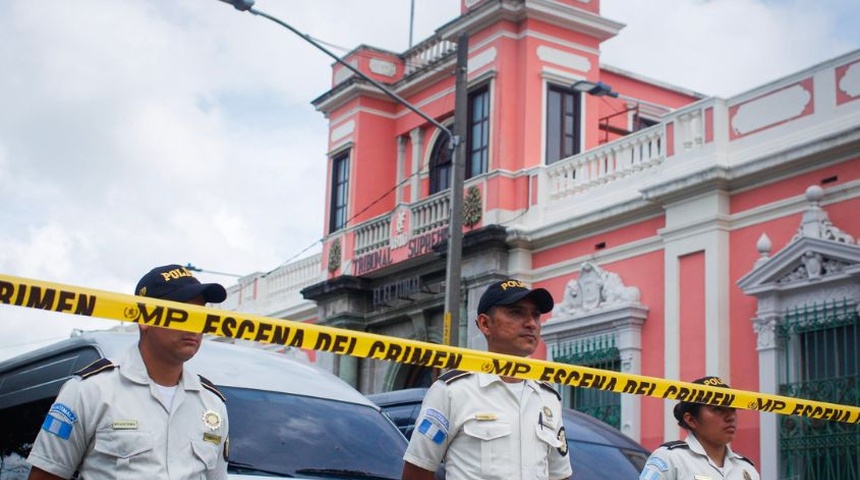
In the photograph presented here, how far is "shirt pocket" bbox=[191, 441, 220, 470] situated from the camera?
4293mm

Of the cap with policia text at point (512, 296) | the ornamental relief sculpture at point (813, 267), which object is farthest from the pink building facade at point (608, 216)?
the cap with policia text at point (512, 296)

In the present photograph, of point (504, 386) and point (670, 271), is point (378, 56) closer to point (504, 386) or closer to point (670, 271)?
point (670, 271)

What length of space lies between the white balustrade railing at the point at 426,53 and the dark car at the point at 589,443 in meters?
14.6

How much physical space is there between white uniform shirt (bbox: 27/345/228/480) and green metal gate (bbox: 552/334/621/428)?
14.6 m

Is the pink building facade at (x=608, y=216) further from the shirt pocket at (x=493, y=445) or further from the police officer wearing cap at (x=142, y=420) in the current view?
the police officer wearing cap at (x=142, y=420)

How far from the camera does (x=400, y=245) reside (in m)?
23.1

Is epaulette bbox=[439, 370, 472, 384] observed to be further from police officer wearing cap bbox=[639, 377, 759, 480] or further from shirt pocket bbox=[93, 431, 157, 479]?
police officer wearing cap bbox=[639, 377, 759, 480]

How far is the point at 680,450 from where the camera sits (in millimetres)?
6020

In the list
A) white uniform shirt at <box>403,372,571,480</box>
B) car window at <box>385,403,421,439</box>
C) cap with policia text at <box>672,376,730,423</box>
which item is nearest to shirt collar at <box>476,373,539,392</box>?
white uniform shirt at <box>403,372,571,480</box>

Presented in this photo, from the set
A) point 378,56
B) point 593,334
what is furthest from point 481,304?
point 378,56

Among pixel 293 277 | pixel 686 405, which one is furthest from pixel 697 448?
pixel 293 277

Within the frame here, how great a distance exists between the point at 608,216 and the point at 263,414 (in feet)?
43.5

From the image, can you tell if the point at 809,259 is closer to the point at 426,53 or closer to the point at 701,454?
the point at 701,454

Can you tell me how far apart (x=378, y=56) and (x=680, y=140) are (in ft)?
29.9
